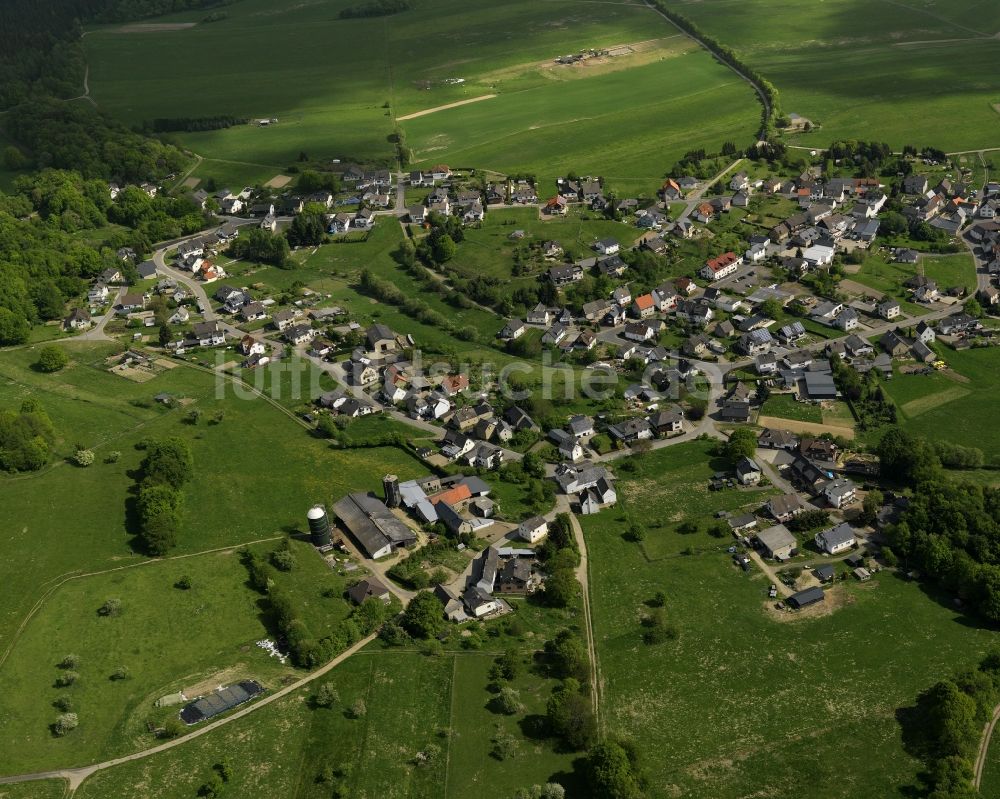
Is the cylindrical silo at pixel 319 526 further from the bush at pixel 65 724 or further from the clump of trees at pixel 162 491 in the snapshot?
the bush at pixel 65 724

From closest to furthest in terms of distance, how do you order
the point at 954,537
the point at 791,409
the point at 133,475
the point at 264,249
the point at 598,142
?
the point at 954,537 → the point at 133,475 → the point at 791,409 → the point at 264,249 → the point at 598,142

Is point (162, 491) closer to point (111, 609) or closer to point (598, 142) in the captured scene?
point (111, 609)

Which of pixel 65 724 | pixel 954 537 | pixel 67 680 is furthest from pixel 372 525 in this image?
pixel 954 537

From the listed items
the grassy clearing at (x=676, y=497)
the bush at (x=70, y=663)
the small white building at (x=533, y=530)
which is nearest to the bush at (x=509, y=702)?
the small white building at (x=533, y=530)

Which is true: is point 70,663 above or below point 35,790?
above

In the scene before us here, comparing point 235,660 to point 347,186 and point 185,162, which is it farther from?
point 185,162

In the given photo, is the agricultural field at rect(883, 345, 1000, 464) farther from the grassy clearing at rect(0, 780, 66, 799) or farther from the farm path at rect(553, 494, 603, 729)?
the grassy clearing at rect(0, 780, 66, 799)
